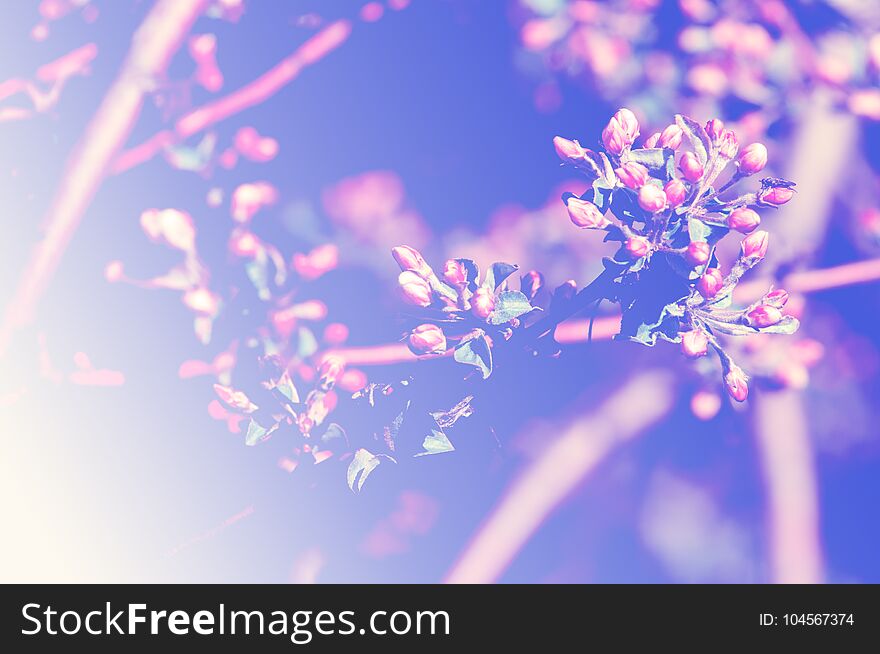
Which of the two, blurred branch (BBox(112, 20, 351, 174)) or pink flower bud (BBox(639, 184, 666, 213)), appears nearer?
pink flower bud (BBox(639, 184, 666, 213))

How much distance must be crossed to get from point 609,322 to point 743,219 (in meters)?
0.17

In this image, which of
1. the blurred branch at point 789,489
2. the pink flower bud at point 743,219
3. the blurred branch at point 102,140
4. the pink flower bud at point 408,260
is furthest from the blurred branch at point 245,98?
the blurred branch at point 789,489

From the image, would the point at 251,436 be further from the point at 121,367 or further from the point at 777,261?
the point at 777,261

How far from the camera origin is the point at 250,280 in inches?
34.7

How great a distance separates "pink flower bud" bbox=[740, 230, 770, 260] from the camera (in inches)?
32.2

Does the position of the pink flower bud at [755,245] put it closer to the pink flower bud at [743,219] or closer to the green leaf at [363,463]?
the pink flower bud at [743,219]

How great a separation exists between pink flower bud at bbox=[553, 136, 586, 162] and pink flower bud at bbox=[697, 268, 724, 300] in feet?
0.56

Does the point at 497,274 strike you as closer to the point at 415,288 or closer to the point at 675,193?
the point at 415,288

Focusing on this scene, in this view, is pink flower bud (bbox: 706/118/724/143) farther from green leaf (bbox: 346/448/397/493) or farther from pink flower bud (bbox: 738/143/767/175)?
green leaf (bbox: 346/448/397/493)

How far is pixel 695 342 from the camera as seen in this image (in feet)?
2.75

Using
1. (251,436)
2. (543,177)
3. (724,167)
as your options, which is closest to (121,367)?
(251,436)

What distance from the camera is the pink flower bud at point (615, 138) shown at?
0.82 metres

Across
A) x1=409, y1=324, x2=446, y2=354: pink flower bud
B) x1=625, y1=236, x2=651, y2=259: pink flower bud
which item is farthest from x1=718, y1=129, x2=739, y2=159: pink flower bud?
x1=409, y1=324, x2=446, y2=354: pink flower bud

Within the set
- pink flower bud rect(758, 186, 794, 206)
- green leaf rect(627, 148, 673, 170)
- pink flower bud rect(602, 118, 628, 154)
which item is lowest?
pink flower bud rect(758, 186, 794, 206)
